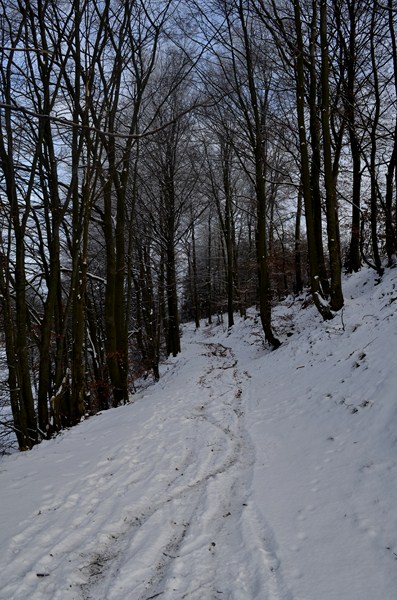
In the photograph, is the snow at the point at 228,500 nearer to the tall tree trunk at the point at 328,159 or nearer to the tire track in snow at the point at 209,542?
the tire track in snow at the point at 209,542

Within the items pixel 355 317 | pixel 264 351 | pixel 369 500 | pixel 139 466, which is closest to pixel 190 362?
pixel 264 351

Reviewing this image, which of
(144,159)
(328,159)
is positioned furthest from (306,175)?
(144,159)

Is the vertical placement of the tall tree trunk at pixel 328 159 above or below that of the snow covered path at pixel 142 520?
above

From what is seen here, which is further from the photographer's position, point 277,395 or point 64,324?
point 64,324

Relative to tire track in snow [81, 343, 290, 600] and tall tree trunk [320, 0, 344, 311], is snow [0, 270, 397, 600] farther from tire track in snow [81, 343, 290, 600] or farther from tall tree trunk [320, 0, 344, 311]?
tall tree trunk [320, 0, 344, 311]

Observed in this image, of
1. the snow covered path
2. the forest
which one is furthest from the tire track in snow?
the forest

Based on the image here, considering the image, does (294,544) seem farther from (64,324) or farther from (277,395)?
(64,324)

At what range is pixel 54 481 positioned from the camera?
4.38 metres

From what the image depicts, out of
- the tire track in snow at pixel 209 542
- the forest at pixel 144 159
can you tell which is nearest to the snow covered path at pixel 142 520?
the tire track in snow at pixel 209 542

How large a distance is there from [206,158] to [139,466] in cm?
1682

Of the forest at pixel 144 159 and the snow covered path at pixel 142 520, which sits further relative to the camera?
the forest at pixel 144 159

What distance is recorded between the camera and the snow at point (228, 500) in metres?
2.52

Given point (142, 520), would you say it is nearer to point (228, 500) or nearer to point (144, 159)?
point (228, 500)

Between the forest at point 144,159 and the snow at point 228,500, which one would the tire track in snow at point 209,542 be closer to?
the snow at point 228,500
